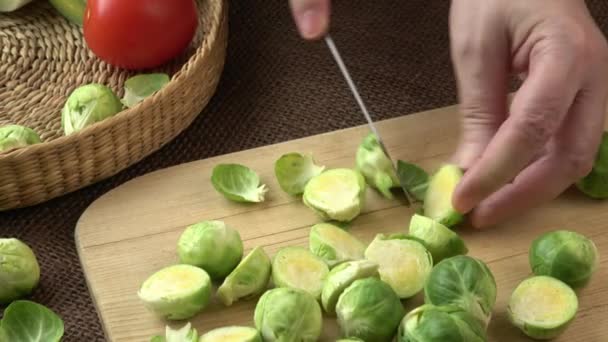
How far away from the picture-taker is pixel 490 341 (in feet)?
3.84

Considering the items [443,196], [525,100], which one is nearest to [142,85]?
[443,196]

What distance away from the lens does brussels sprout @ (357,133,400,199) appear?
4.46 ft

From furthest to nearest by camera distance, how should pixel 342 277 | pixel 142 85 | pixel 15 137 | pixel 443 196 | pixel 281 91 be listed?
pixel 281 91, pixel 142 85, pixel 15 137, pixel 443 196, pixel 342 277

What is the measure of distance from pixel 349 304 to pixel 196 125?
0.61 metres

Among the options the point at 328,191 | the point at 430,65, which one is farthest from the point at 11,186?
the point at 430,65

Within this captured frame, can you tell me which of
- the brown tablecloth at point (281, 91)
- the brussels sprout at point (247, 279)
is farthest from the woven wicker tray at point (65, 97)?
the brussels sprout at point (247, 279)

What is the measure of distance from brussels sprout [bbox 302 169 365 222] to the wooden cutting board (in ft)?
0.09

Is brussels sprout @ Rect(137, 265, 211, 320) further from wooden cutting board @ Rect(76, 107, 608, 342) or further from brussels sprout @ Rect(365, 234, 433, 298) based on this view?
brussels sprout @ Rect(365, 234, 433, 298)

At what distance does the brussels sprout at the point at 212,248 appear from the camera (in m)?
1.23

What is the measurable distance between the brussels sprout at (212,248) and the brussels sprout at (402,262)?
0.18 m

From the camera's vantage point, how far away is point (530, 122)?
3.91ft

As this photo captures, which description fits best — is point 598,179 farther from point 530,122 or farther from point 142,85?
point 142,85

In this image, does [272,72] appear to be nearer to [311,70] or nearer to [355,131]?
[311,70]

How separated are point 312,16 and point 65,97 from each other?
24.4 inches
